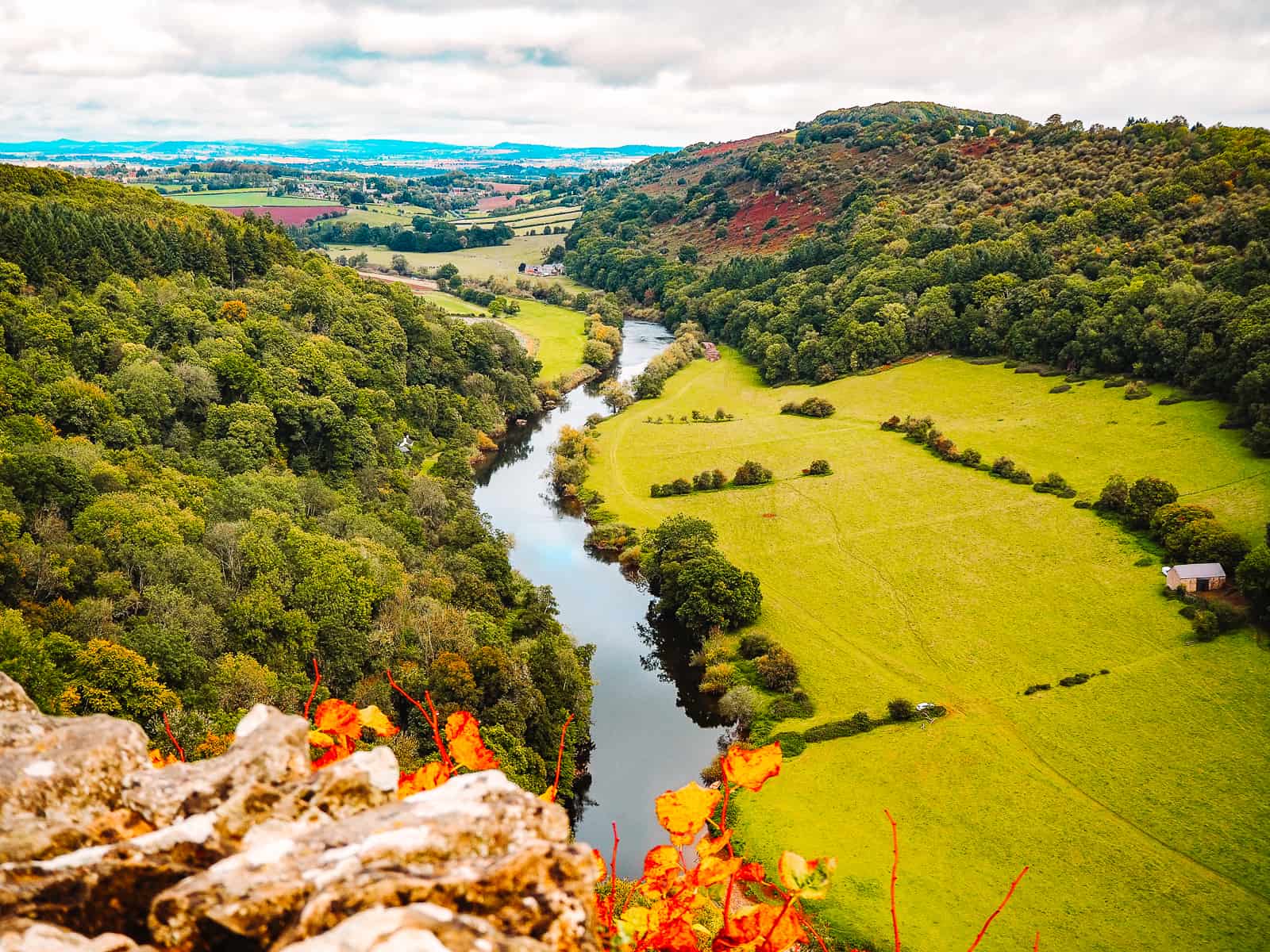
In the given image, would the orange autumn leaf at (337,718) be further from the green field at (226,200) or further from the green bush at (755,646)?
the green field at (226,200)

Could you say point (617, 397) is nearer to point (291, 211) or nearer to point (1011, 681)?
point (1011, 681)

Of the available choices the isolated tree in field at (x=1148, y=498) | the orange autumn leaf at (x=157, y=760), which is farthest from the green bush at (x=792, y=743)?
the isolated tree in field at (x=1148, y=498)

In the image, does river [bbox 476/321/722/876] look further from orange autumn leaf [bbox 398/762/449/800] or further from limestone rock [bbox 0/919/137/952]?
limestone rock [bbox 0/919/137/952]

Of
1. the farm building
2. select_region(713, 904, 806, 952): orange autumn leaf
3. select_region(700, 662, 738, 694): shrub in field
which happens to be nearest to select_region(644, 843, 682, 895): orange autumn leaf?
select_region(713, 904, 806, 952): orange autumn leaf

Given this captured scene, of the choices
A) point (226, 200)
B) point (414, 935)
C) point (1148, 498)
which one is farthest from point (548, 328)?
point (226, 200)

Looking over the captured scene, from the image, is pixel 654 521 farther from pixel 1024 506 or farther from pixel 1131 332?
pixel 1131 332
